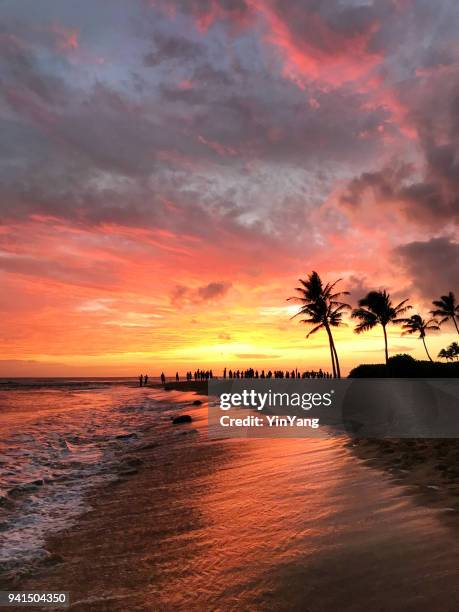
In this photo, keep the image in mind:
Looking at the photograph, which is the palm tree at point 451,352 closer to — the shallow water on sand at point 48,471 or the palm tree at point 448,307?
the palm tree at point 448,307

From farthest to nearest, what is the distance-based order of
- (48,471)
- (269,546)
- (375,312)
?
(375,312) < (48,471) < (269,546)

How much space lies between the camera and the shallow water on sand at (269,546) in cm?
354

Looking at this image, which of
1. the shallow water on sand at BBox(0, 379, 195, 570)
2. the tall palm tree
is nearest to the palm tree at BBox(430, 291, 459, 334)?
the tall palm tree

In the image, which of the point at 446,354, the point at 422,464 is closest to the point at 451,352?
the point at 446,354

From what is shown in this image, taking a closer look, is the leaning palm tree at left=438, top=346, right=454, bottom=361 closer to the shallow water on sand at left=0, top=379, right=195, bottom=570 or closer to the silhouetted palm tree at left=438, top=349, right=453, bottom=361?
the silhouetted palm tree at left=438, top=349, right=453, bottom=361

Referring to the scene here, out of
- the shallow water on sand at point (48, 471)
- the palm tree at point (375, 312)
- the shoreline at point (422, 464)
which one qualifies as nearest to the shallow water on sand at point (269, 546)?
the shoreline at point (422, 464)

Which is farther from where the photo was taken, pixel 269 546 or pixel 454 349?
pixel 454 349

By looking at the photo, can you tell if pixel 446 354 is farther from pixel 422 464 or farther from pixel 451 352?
pixel 422 464

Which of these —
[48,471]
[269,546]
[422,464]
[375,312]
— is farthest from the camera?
[375,312]

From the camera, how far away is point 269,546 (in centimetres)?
459

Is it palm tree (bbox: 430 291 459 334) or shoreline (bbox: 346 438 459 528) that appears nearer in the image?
shoreline (bbox: 346 438 459 528)

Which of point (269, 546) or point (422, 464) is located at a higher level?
point (422, 464)

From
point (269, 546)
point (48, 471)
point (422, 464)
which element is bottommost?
point (48, 471)

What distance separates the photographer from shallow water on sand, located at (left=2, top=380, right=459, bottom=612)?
11.6ft
